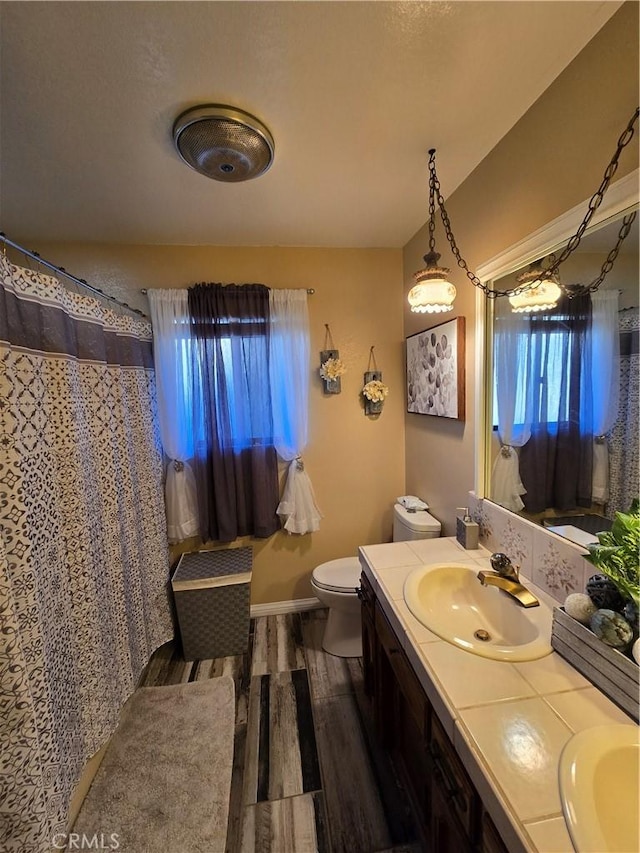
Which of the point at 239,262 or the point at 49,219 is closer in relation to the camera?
the point at 49,219

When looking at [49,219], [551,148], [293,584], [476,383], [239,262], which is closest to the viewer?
[551,148]

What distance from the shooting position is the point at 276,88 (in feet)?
3.22

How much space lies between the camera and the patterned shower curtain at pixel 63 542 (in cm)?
87

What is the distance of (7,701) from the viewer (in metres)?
0.85

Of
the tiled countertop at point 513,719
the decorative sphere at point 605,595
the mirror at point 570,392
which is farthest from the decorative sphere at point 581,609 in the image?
the mirror at point 570,392

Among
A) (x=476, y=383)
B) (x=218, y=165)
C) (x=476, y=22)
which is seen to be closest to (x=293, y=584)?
(x=476, y=383)

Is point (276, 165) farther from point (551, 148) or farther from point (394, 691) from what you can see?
point (394, 691)

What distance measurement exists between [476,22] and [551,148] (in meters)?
0.40

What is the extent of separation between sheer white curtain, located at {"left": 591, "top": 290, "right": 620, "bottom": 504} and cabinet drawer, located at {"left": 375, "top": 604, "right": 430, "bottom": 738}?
74 cm

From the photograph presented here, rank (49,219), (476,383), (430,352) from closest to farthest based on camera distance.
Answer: (476,383) → (49,219) → (430,352)

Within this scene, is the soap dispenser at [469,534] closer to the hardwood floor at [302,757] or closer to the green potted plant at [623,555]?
the green potted plant at [623,555]

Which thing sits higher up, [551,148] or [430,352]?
[551,148]

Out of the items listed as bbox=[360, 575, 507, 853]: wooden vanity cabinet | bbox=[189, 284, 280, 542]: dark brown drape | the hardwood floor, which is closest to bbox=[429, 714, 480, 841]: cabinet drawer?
bbox=[360, 575, 507, 853]: wooden vanity cabinet

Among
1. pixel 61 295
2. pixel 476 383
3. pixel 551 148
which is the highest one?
pixel 551 148
